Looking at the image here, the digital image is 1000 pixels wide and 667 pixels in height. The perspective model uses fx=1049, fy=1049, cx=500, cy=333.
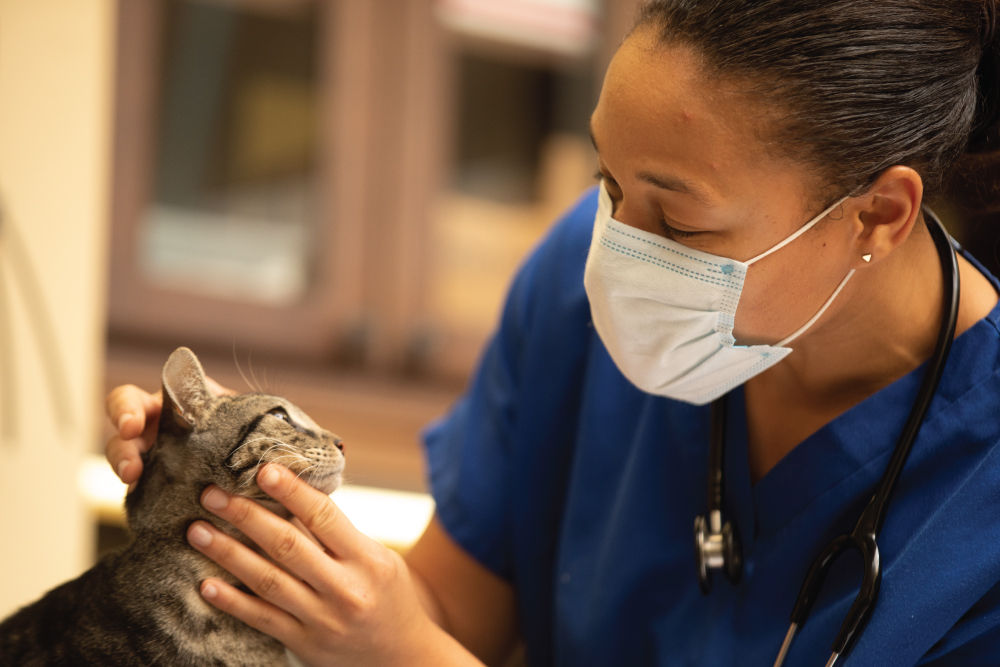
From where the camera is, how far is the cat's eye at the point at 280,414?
948 millimetres

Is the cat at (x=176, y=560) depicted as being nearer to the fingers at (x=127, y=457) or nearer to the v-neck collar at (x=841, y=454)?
the fingers at (x=127, y=457)

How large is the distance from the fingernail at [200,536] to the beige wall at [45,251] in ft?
Result: 2.65

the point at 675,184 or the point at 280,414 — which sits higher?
the point at 675,184

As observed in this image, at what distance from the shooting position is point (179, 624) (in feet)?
2.88

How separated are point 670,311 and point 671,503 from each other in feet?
0.82

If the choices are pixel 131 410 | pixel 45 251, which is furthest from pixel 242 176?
pixel 131 410

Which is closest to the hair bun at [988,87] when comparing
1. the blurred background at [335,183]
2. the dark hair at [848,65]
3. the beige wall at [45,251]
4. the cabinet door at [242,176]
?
the dark hair at [848,65]

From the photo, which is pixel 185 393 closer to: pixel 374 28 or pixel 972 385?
pixel 972 385

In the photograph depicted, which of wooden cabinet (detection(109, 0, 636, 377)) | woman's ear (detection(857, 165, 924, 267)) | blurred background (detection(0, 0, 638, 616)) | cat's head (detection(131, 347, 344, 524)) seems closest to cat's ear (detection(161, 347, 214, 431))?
cat's head (detection(131, 347, 344, 524))

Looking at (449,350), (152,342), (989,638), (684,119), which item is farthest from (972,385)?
(152,342)

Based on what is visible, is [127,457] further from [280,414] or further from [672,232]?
[672,232]

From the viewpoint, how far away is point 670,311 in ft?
3.28

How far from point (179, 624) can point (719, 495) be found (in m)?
0.54

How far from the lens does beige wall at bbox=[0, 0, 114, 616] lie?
1.48m
